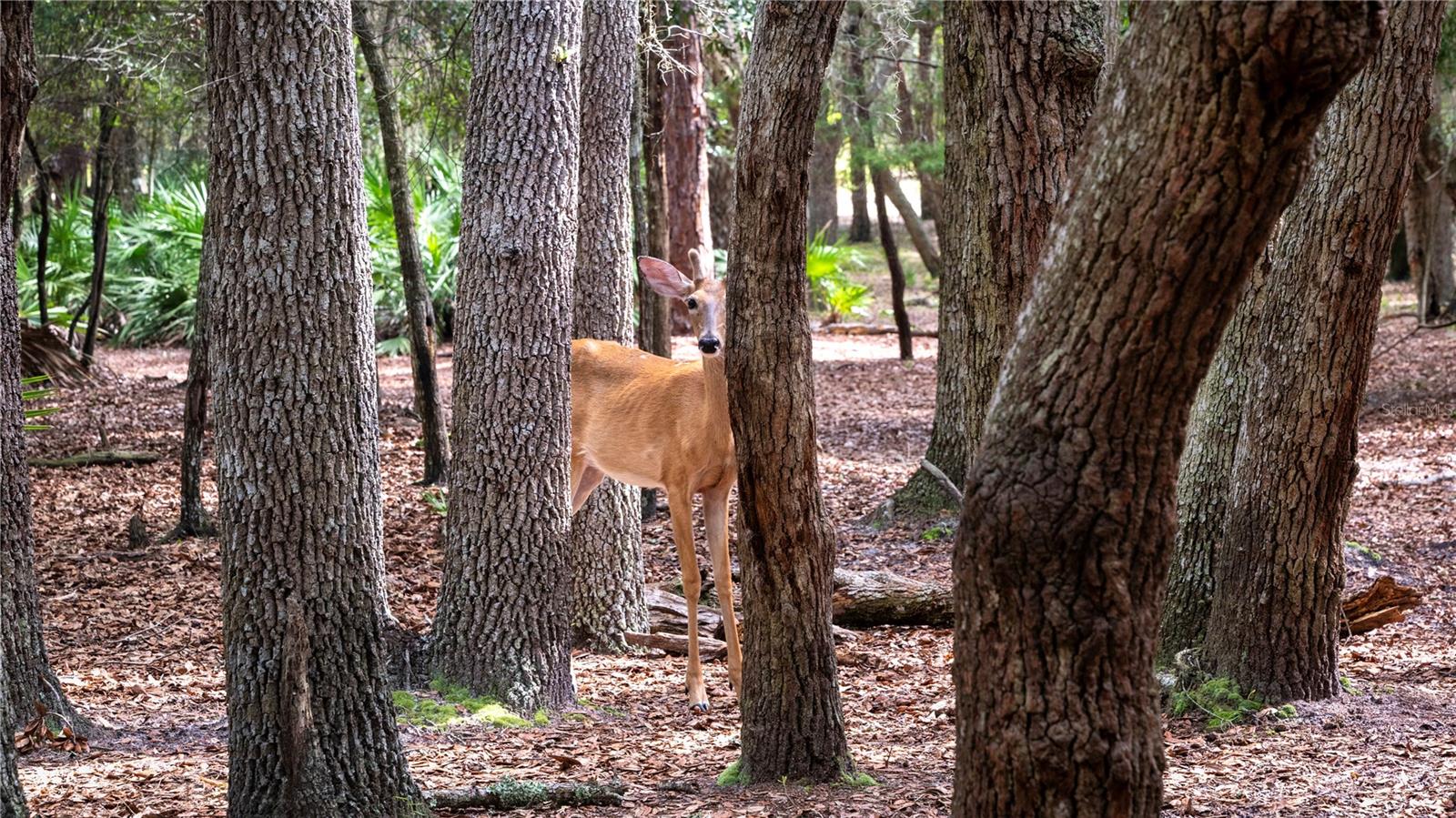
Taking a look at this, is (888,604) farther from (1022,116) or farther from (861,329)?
(861,329)

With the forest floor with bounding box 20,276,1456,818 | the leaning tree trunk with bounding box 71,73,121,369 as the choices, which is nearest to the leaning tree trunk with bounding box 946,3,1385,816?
the forest floor with bounding box 20,276,1456,818

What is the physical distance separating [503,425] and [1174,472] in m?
3.50

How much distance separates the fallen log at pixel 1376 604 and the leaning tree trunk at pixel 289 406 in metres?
5.03

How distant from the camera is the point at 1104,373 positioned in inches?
113

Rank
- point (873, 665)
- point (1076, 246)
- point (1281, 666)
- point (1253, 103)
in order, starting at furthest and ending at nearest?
point (873, 665) < point (1281, 666) < point (1076, 246) < point (1253, 103)

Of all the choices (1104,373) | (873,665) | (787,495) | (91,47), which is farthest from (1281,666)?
(91,47)

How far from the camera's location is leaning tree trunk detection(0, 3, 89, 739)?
17.2 feet

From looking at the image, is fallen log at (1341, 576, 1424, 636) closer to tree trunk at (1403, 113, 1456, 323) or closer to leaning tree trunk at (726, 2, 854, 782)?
leaning tree trunk at (726, 2, 854, 782)

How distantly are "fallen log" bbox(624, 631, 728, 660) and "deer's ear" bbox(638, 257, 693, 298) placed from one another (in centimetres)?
191

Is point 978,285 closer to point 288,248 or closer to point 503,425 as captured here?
point 503,425

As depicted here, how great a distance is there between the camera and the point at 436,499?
10.5 m

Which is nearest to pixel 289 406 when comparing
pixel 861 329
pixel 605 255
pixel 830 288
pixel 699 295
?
pixel 699 295

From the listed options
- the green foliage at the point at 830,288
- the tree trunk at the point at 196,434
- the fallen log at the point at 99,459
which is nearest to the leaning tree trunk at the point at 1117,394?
the tree trunk at the point at 196,434

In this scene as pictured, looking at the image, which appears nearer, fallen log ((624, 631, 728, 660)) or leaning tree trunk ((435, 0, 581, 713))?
leaning tree trunk ((435, 0, 581, 713))
